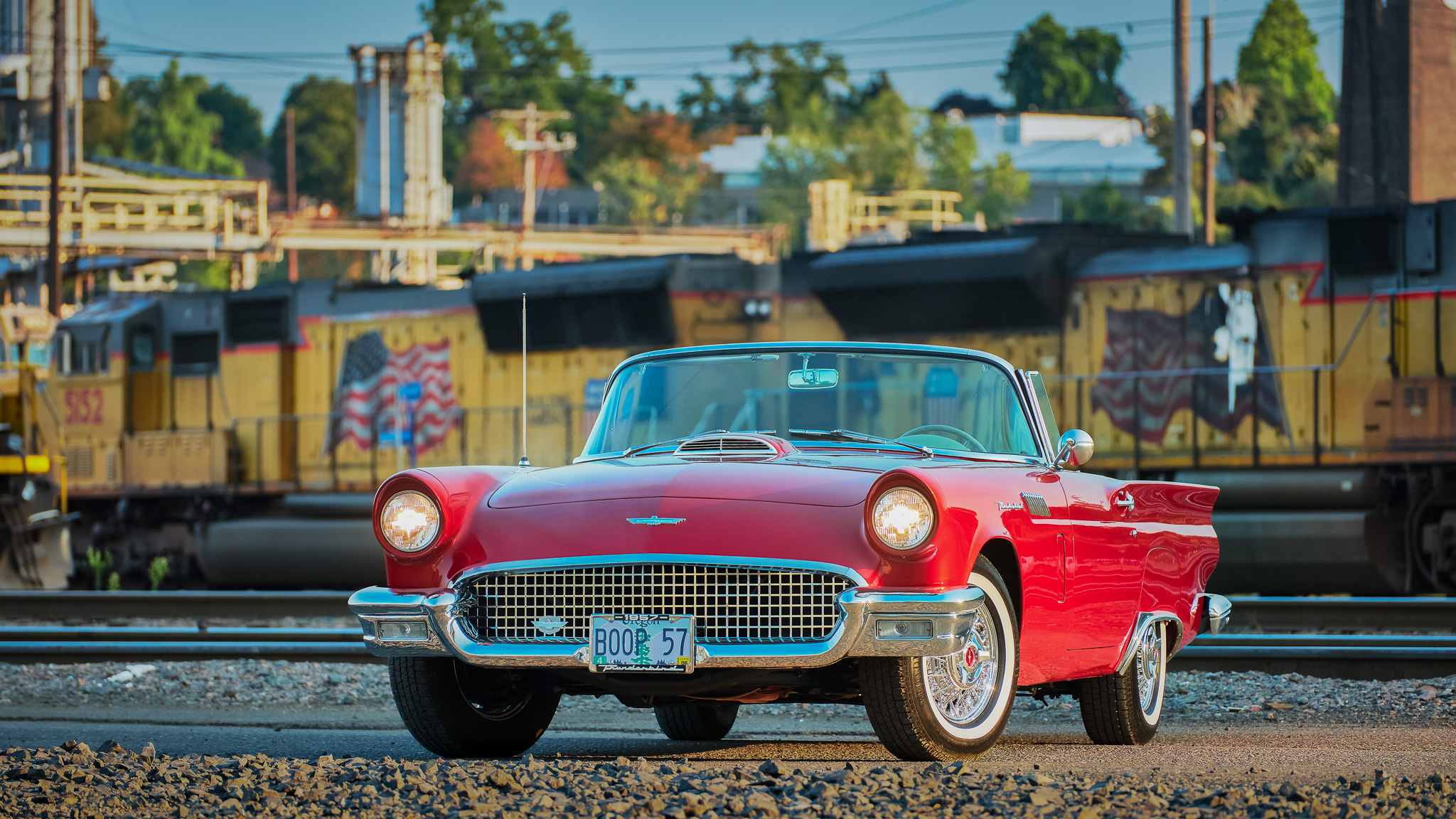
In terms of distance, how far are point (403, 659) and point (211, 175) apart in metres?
45.4

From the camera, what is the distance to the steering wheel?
568cm

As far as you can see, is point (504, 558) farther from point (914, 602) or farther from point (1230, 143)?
point (1230, 143)

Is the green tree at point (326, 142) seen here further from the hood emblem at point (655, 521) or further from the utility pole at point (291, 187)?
the hood emblem at point (655, 521)

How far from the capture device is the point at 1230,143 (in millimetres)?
62281

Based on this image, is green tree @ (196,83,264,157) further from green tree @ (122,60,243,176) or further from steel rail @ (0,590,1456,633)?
steel rail @ (0,590,1456,633)

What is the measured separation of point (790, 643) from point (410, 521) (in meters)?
1.22

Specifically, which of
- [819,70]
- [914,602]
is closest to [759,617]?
[914,602]

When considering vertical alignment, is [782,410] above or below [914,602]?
above

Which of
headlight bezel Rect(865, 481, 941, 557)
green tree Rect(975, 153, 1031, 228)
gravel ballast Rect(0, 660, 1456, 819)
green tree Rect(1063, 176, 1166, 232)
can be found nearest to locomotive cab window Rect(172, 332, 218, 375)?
gravel ballast Rect(0, 660, 1456, 819)

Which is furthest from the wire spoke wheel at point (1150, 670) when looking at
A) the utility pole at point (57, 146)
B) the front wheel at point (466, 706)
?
the utility pole at point (57, 146)

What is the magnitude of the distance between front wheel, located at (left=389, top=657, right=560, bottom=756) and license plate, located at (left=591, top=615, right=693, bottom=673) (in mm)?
663

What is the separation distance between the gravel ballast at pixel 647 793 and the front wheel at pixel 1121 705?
1.25 meters

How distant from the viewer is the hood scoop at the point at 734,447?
5309 mm

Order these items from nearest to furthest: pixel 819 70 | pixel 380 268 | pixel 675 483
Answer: pixel 675 483 < pixel 380 268 < pixel 819 70
